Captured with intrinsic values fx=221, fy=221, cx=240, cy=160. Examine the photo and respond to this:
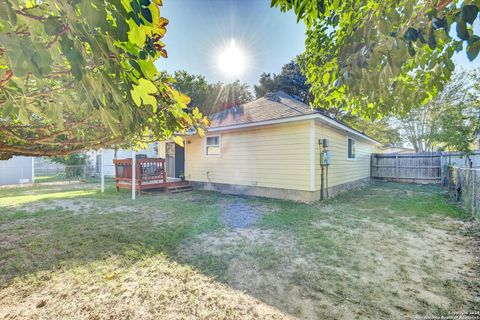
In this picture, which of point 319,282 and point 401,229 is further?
point 401,229

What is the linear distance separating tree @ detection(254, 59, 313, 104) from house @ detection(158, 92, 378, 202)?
7.27 metres

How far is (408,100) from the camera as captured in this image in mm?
2693

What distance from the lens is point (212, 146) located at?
9.65 metres

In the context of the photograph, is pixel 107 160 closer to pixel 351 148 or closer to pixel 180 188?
pixel 180 188

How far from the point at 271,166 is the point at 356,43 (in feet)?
19.9

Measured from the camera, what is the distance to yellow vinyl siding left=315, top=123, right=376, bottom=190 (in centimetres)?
746

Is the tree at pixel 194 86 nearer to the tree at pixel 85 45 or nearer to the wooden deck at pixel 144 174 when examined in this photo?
the wooden deck at pixel 144 174

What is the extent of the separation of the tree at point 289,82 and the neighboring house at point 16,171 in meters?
17.2

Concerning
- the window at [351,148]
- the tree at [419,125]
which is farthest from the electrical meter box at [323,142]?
the tree at [419,125]

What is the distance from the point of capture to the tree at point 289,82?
682 inches

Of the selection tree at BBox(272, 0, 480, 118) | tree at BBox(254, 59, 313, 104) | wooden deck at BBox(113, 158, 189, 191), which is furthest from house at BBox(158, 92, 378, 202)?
tree at BBox(254, 59, 313, 104)

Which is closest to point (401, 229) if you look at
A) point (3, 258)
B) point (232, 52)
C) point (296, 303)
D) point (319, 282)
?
point (319, 282)

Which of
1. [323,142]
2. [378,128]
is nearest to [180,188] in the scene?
[323,142]

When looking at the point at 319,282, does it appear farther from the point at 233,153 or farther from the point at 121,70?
the point at 233,153
